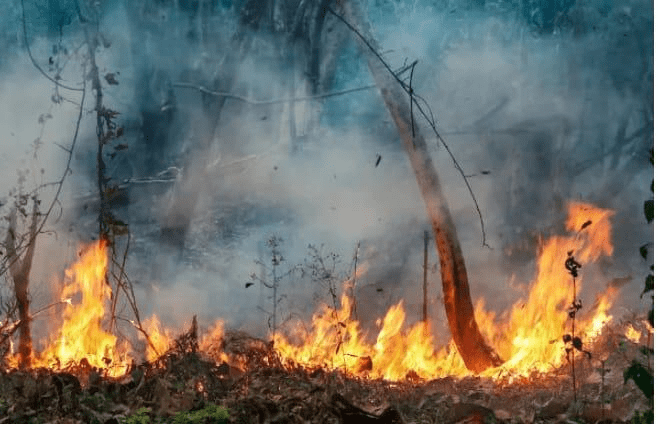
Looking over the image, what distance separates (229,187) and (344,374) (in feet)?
15.6

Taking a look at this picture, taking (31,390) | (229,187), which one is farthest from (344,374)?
(229,187)

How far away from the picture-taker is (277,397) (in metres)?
5.58

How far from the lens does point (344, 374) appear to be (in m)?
7.00

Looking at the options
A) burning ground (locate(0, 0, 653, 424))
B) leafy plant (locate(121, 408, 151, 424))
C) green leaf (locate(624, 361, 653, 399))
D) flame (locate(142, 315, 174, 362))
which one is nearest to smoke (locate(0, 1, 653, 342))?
burning ground (locate(0, 0, 653, 424))

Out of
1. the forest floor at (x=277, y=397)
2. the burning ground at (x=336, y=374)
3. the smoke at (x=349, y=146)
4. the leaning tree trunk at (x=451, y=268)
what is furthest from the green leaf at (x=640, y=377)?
the smoke at (x=349, y=146)

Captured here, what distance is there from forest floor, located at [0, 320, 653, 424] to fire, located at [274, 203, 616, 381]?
28.3 inches

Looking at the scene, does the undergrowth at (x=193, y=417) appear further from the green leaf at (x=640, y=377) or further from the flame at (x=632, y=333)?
the flame at (x=632, y=333)

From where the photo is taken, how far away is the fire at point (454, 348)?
7.94 m

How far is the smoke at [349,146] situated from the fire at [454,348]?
131cm

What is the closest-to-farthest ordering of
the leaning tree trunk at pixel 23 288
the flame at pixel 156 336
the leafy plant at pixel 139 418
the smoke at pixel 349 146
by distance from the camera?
the leafy plant at pixel 139 418 < the leaning tree trunk at pixel 23 288 < the flame at pixel 156 336 < the smoke at pixel 349 146

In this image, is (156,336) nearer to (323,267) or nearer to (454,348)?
(323,267)

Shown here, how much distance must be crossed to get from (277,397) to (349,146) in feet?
19.7

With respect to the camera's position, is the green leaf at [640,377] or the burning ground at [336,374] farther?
the burning ground at [336,374]

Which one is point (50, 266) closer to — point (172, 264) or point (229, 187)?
point (172, 264)
